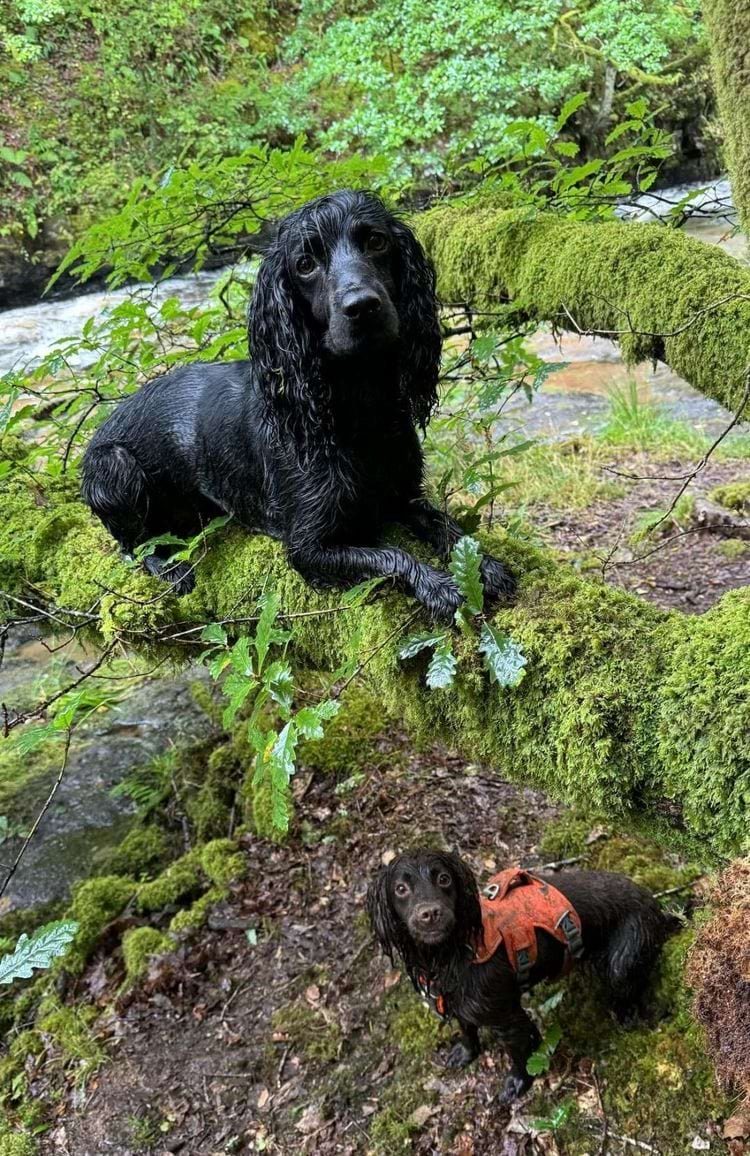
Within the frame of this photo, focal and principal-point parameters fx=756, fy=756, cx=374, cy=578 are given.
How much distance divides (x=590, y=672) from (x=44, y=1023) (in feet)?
12.2

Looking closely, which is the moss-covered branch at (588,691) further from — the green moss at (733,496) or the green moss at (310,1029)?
the green moss at (733,496)

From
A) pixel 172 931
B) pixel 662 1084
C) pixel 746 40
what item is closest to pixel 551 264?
pixel 746 40

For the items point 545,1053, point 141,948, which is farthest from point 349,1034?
point 141,948

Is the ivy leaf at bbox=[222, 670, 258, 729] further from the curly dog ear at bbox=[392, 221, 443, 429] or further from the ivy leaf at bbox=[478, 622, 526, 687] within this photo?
the curly dog ear at bbox=[392, 221, 443, 429]

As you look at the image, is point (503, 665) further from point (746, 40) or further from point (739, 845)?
point (746, 40)

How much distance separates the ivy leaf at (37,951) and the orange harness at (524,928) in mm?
1692

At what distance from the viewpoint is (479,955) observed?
9.16ft

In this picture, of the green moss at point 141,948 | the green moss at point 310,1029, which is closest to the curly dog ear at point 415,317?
the green moss at point 310,1029

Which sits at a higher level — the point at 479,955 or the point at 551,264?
the point at 551,264

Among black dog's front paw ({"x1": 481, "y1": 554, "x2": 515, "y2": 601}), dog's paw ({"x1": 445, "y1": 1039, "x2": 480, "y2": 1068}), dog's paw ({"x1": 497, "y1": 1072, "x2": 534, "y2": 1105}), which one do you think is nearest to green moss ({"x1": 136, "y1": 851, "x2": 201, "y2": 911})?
dog's paw ({"x1": 445, "y1": 1039, "x2": 480, "y2": 1068})

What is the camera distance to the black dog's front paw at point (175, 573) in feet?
9.96

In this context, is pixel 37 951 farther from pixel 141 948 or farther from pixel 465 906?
pixel 141 948

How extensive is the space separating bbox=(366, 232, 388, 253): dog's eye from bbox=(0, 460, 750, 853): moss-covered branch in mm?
1001

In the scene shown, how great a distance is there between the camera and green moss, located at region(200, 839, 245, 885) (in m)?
4.49
